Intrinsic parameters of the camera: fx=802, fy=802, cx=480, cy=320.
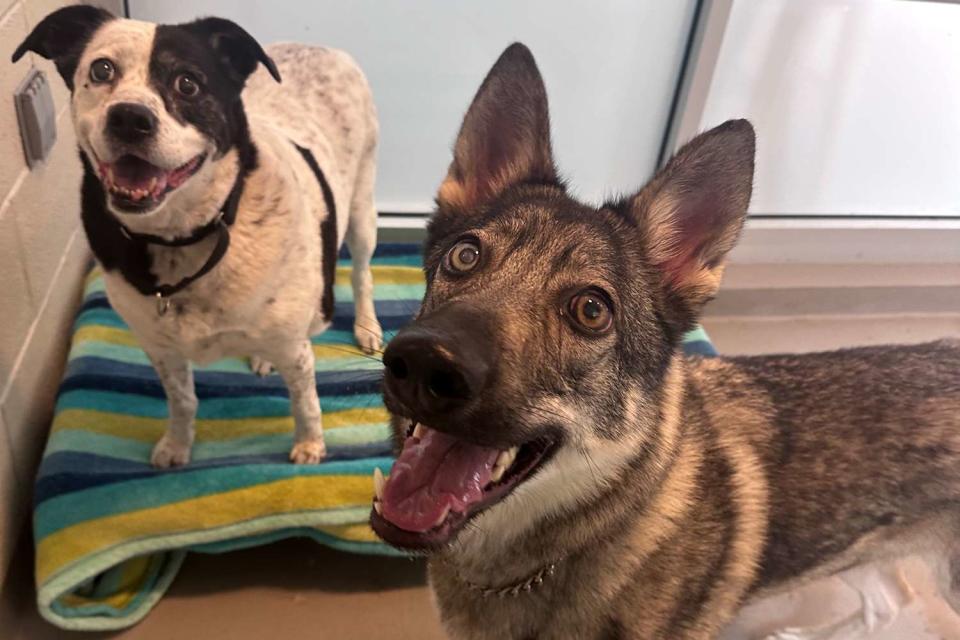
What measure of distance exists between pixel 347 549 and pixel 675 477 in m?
1.10

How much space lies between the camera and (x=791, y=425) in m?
1.59

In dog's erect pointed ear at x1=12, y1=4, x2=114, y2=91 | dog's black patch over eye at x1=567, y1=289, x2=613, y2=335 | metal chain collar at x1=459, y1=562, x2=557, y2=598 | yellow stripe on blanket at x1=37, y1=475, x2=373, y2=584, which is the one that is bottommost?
yellow stripe on blanket at x1=37, y1=475, x2=373, y2=584

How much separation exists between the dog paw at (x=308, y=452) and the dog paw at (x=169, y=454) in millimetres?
301

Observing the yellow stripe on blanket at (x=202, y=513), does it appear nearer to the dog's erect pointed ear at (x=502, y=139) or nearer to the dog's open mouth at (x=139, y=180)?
the dog's open mouth at (x=139, y=180)

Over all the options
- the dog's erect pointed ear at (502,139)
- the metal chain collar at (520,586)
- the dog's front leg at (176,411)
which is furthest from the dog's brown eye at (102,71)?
the metal chain collar at (520,586)

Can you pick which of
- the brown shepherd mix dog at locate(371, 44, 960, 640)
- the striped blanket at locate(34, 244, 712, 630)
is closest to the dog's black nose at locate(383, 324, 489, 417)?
the brown shepherd mix dog at locate(371, 44, 960, 640)

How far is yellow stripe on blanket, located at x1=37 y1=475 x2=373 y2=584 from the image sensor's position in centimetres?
199

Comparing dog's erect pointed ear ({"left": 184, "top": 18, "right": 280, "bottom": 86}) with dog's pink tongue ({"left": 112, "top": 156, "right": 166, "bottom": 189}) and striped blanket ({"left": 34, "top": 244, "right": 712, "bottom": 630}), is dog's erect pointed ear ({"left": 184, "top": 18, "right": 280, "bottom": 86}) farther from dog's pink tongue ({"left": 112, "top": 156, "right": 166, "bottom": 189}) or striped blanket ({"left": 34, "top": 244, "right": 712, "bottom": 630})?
striped blanket ({"left": 34, "top": 244, "right": 712, "bottom": 630})

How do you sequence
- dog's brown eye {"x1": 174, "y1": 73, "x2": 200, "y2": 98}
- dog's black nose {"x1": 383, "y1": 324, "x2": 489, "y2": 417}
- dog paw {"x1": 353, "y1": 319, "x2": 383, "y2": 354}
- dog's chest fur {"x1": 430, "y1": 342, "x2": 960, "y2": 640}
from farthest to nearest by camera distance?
1. dog paw {"x1": 353, "y1": 319, "x2": 383, "y2": 354}
2. dog's brown eye {"x1": 174, "y1": 73, "x2": 200, "y2": 98}
3. dog's chest fur {"x1": 430, "y1": 342, "x2": 960, "y2": 640}
4. dog's black nose {"x1": 383, "y1": 324, "x2": 489, "y2": 417}

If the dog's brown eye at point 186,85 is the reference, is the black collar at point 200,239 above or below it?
below

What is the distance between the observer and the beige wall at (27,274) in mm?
2047

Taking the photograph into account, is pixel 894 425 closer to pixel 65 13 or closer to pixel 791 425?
pixel 791 425

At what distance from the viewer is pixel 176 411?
2217 mm

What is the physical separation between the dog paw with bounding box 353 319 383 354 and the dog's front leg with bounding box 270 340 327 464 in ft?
1.41
